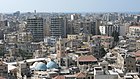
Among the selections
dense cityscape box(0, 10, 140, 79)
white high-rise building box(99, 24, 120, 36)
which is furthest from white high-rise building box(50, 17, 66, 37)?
white high-rise building box(99, 24, 120, 36)

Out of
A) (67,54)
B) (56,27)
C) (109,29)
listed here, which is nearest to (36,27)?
(56,27)

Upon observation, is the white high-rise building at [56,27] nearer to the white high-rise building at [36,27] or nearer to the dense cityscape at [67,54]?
the dense cityscape at [67,54]

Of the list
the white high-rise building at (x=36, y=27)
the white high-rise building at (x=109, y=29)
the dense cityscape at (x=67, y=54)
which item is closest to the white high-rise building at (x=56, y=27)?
the dense cityscape at (x=67, y=54)

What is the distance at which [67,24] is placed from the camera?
61250 millimetres

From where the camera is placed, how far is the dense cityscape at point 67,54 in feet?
83.9

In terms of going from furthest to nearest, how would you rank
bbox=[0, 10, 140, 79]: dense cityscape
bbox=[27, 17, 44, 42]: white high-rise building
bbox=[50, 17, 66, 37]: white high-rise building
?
bbox=[50, 17, 66, 37]: white high-rise building, bbox=[27, 17, 44, 42]: white high-rise building, bbox=[0, 10, 140, 79]: dense cityscape

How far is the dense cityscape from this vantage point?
25.6 meters

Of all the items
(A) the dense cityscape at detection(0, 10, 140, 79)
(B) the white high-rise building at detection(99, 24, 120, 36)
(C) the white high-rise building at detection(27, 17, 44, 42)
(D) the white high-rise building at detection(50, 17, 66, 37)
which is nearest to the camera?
(A) the dense cityscape at detection(0, 10, 140, 79)

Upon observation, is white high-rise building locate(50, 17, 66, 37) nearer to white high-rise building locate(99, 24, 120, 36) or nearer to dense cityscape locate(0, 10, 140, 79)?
dense cityscape locate(0, 10, 140, 79)

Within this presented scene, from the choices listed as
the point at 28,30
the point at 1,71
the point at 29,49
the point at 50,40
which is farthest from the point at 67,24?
the point at 1,71

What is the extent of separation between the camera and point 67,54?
33.6 metres

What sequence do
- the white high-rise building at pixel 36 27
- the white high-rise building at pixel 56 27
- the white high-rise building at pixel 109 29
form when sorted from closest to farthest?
the white high-rise building at pixel 36 27 < the white high-rise building at pixel 56 27 < the white high-rise building at pixel 109 29

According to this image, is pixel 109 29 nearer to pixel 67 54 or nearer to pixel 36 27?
pixel 36 27

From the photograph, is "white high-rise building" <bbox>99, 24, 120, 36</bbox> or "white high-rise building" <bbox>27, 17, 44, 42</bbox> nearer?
"white high-rise building" <bbox>27, 17, 44, 42</bbox>
